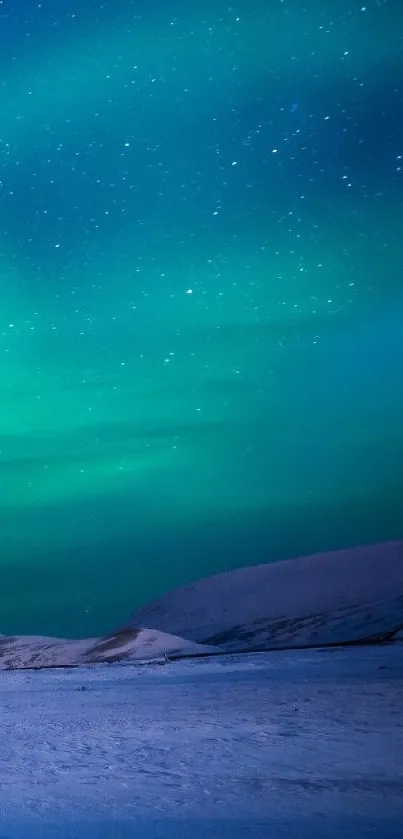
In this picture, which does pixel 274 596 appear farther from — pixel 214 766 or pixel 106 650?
pixel 214 766

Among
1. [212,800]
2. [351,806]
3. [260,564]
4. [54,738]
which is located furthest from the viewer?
[260,564]

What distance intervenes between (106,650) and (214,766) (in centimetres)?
4269

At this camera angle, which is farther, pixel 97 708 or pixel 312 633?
pixel 312 633

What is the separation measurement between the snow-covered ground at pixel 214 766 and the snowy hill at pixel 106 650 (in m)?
27.6

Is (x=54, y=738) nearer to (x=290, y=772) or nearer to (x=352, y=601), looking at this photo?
(x=290, y=772)

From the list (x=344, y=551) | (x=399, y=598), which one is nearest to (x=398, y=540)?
(x=344, y=551)

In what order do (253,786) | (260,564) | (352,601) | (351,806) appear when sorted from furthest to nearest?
(260,564)
(352,601)
(253,786)
(351,806)

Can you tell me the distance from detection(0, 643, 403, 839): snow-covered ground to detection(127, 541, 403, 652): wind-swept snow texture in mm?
40542

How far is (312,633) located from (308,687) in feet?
109

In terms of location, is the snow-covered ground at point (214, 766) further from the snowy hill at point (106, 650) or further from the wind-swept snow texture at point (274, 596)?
the wind-swept snow texture at point (274, 596)

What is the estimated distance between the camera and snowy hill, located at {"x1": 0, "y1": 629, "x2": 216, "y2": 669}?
144 ft

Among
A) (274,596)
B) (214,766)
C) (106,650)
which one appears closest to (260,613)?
(274,596)

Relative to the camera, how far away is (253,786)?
5.91 meters

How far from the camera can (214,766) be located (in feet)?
22.4
